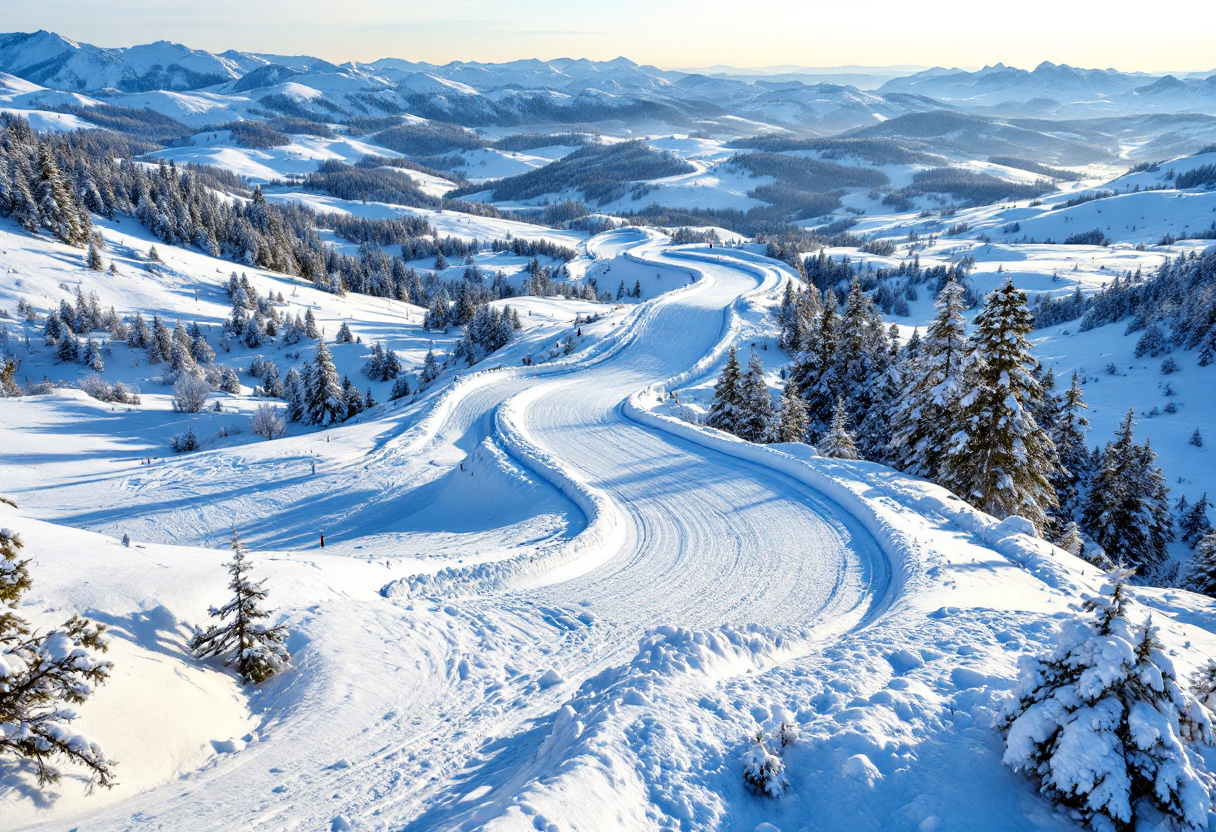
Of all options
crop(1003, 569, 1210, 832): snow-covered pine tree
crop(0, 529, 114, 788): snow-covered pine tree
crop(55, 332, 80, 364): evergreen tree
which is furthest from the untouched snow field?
crop(55, 332, 80, 364): evergreen tree

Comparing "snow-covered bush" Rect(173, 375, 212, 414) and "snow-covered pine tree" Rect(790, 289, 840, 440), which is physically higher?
"snow-covered pine tree" Rect(790, 289, 840, 440)

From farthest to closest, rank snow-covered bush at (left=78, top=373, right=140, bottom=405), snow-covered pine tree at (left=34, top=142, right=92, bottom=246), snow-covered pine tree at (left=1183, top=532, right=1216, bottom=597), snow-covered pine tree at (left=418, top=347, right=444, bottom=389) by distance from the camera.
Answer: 1. snow-covered pine tree at (left=34, top=142, right=92, bottom=246)
2. snow-covered pine tree at (left=418, top=347, right=444, bottom=389)
3. snow-covered bush at (left=78, top=373, right=140, bottom=405)
4. snow-covered pine tree at (left=1183, top=532, right=1216, bottom=597)

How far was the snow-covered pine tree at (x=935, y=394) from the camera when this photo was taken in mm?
24391

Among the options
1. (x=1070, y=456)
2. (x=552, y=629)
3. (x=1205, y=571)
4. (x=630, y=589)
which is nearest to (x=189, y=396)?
(x=630, y=589)

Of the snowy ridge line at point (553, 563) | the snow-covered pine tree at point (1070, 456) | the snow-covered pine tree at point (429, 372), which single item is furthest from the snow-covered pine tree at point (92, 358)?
the snow-covered pine tree at point (1070, 456)

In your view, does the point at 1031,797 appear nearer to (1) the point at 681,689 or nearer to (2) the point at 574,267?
(1) the point at 681,689

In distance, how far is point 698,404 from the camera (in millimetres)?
38406

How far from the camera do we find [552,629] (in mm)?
12000

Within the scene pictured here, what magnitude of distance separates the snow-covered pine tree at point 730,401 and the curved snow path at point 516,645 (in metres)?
10.5

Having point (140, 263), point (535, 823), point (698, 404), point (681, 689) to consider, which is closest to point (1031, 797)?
point (681, 689)

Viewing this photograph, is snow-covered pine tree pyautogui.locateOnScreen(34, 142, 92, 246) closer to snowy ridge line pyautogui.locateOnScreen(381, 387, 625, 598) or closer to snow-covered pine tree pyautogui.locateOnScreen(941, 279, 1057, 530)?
snowy ridge line pyautogui.locateOnScreen(381, 387, 625, 598)

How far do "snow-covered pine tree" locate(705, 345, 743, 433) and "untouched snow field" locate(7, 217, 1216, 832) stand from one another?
8095 millimetres

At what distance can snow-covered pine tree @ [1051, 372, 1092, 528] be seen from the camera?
107 ft

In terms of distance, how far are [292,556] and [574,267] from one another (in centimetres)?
11865
